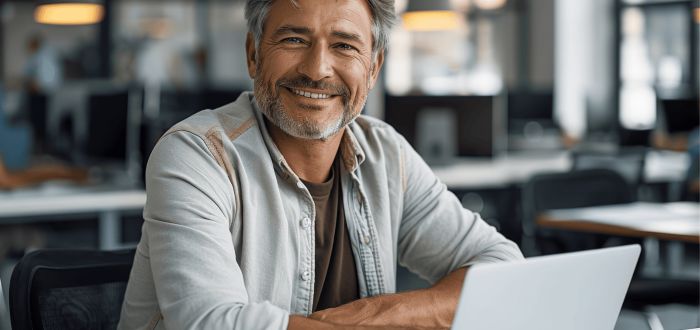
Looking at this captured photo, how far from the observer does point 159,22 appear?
40.7ft

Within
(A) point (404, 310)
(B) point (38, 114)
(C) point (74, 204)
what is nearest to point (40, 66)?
(B) point (38, 114)

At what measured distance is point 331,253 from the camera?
5.91 ft

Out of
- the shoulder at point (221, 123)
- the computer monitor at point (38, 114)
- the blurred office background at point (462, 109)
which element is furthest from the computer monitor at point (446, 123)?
the shoulder at point (221, 123)

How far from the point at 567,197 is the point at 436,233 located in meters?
1.75

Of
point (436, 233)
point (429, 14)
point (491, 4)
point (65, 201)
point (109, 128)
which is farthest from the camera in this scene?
point (491, 4)

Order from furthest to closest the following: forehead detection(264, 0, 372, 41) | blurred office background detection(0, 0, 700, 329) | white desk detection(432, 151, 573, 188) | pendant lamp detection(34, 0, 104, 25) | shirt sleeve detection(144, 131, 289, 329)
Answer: pendant lamp detection(34, 0, 104, 25) → white desk detection(432, 151, 573, 188) → blurred office background detection(0, 0, 700, 329) → forehead detection(264, 0, 372, 41) → shirt sleeve detection(144, 131, 289, 329)

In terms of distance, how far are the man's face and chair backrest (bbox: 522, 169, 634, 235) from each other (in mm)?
1856

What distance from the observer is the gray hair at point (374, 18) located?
174 cm

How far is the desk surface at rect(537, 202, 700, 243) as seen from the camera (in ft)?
9.77

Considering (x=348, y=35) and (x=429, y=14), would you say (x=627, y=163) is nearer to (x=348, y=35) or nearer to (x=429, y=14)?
(x=429, y=14)

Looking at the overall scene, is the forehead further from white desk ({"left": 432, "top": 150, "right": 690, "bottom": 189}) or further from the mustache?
white desk ({"left": 432, "top": 150, "right": 690, "bottom": 189})

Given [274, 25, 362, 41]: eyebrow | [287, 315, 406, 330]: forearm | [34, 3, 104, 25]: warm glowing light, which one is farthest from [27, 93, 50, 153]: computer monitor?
[287, 315, 406, 330]: forearm

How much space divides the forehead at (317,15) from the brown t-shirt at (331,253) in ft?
1.00

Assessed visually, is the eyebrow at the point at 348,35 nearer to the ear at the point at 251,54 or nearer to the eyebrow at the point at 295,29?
the eyebrow at the point at 295,29
